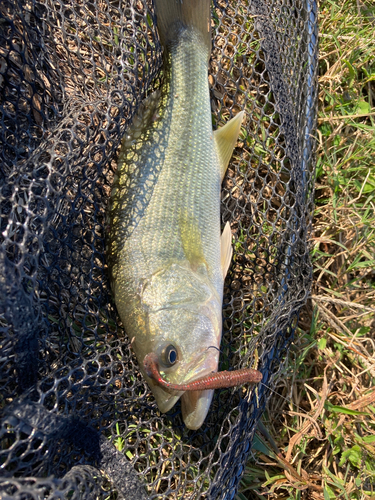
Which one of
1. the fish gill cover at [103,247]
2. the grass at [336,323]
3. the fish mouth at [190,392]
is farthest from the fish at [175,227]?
the grass at [336,323]

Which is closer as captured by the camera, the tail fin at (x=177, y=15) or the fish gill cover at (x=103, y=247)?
the fish gill cover at (x=103, y=247)

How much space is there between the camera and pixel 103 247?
8.04 feet

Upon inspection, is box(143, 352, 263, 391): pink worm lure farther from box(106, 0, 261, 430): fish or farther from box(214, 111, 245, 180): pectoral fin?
box(214, 111, 245, 180): pectoral fin

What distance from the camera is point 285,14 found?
2.81 metres

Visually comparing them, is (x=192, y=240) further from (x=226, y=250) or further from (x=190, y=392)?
(x=190, y=392)

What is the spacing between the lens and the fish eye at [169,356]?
2.02 metres

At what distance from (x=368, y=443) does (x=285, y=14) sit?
3030mm

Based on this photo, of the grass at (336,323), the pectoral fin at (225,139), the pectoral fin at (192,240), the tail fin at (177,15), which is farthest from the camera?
the grass at (336,323)

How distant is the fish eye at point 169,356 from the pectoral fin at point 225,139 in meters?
1.13

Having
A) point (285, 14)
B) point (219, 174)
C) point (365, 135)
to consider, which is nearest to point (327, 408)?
point (219, 174)

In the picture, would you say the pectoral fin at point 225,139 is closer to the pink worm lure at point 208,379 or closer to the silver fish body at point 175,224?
the silver fish body at point 175,224

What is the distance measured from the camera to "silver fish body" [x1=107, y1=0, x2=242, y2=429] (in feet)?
6.85

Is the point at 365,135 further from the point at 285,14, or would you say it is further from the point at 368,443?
the point at 368,443

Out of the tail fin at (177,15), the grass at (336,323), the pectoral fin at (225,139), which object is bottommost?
the grass at (336,323)
